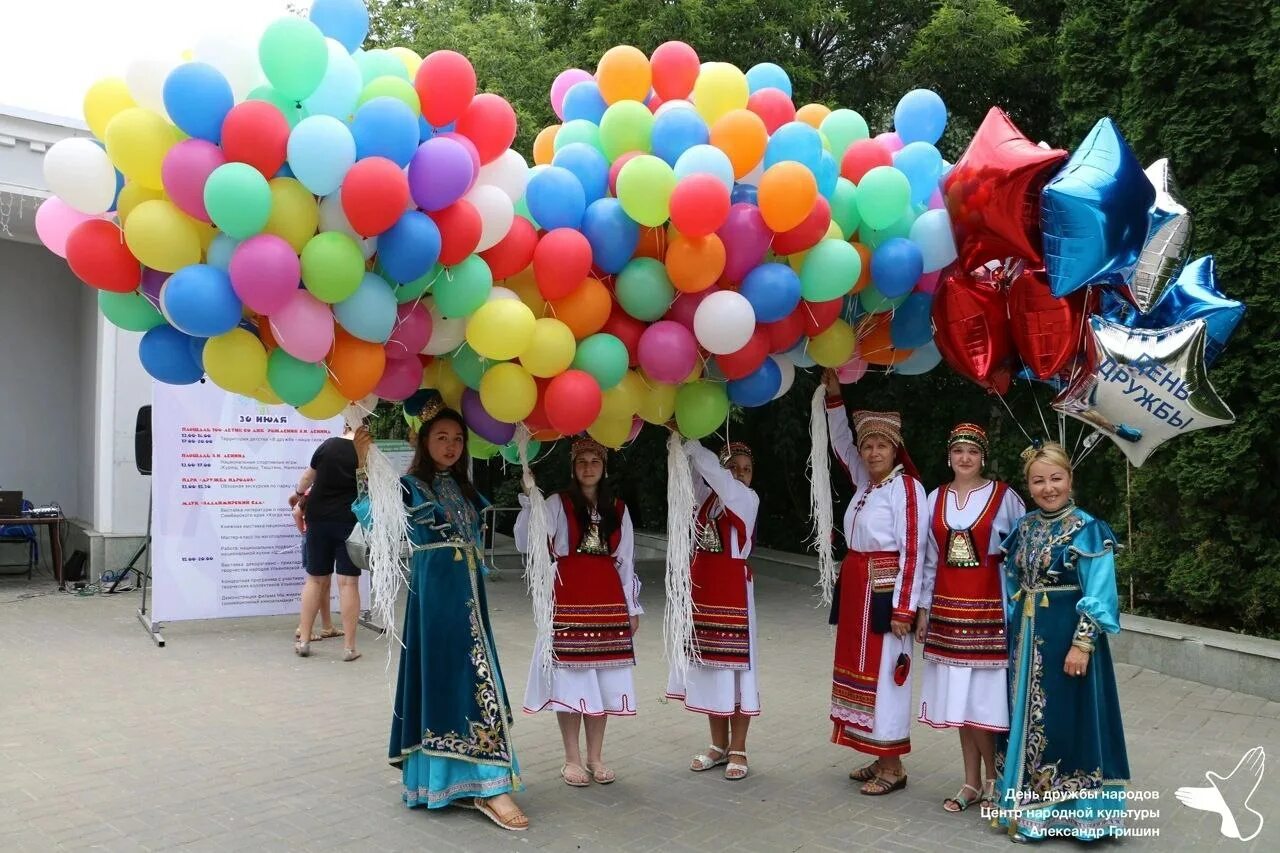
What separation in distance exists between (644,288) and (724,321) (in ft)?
1.01

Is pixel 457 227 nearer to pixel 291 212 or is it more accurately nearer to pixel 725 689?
pixel 291 212

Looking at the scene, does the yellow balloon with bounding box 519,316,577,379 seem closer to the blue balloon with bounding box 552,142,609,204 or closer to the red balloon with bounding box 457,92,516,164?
the blue balloon with bounding box 552,142,609,204

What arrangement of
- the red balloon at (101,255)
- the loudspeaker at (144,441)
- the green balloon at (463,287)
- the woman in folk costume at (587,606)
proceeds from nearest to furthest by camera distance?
the red balloon at (101,255) → the green balloon at (463,287) → the woman in folk costume at (587,606) → the loudspeaker at (144,441)

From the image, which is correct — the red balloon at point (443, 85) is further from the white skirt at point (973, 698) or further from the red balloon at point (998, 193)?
the white skirt at point (973, 698)

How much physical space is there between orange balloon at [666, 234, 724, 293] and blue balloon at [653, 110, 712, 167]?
306 mm

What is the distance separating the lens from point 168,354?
3.22 m

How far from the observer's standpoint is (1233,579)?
655 centimetres

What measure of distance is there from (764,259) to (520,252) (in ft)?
2.88

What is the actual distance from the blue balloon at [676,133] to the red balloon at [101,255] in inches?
68.3

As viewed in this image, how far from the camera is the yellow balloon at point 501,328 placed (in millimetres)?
3230

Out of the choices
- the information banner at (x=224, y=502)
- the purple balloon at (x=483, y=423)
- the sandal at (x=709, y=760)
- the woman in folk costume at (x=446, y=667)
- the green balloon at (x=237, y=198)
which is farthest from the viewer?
the information banner at (x=224, y=502)

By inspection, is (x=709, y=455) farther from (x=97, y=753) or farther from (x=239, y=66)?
(x=97, y=753)

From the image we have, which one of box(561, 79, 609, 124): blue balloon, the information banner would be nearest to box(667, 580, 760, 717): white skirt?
box(561, 79, 609, 124): blue balloon

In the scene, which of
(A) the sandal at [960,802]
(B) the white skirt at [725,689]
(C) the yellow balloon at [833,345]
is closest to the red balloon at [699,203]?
(C) the yellow balloon at [833,345]
